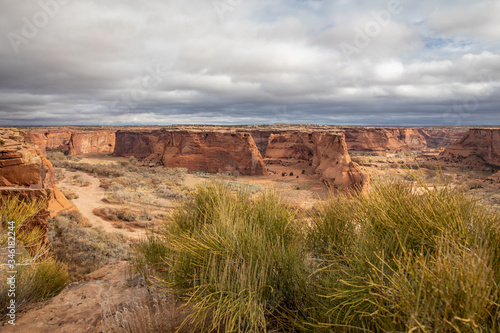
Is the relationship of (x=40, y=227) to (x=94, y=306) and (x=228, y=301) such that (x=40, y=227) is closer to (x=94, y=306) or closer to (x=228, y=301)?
(x=94, y=306)

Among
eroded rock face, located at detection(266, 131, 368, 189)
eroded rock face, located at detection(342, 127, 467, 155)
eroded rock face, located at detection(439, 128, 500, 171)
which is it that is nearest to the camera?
eroded rock face, located at detection(266, 131, 368, 189)

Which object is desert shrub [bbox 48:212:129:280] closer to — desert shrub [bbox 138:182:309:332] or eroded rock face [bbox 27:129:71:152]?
desert shrub [bbox 138:182:309:332]

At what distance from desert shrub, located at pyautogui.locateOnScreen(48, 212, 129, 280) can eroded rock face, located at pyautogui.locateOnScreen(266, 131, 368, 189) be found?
29.5 ft

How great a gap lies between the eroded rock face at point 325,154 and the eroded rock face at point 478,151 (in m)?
30.7

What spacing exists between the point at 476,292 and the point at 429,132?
4662 inches

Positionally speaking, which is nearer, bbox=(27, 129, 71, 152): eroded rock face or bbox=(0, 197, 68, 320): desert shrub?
bbox=(0, 197, 68, 320): desert shrub

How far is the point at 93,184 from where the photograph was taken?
23797mm

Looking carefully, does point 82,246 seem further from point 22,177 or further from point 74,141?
point 74,141

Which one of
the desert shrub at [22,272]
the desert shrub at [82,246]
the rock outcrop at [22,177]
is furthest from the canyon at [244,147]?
the desert shrub at [22,272]

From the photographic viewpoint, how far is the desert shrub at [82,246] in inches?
340

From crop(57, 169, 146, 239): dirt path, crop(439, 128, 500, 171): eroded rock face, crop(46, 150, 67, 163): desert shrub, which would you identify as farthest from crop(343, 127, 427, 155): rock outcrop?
crop(46, 150, 67, 163): desert shrub

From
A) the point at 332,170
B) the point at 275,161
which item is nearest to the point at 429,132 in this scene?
the point at 275,161

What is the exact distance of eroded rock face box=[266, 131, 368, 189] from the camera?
24.0 m

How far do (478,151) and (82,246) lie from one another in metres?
64.7
